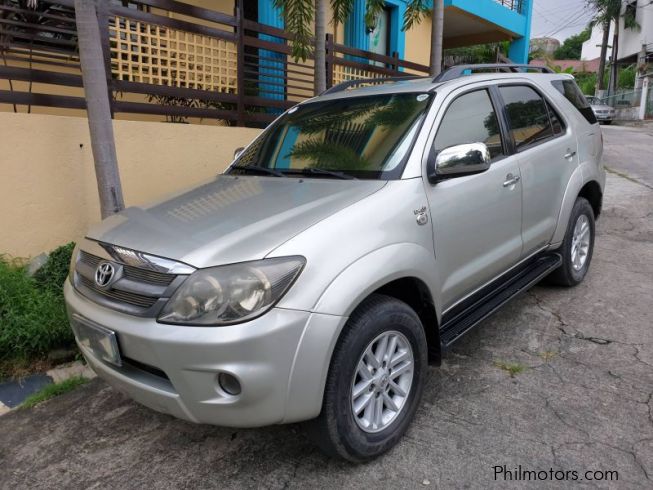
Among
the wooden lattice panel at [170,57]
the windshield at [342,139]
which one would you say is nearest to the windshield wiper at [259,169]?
the windshield at [342,139]

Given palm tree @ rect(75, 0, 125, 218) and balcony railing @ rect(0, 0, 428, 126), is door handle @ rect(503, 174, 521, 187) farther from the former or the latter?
balcony railing @ rect(0, 0, 428, 126)

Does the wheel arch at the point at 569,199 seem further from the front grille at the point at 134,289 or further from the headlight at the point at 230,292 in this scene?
the front grille at the point at 134,289

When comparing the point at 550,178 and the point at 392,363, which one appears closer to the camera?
the point at 392,363

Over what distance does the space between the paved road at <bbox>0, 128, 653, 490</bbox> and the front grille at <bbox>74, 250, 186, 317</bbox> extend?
860mm

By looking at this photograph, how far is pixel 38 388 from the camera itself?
3.36m

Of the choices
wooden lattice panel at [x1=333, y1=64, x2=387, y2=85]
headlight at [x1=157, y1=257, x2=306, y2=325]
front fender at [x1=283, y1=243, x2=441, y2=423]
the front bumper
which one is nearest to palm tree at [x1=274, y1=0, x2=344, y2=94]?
wooden lattice panel at [x1=333, y1=64, x2=387, y2=85]

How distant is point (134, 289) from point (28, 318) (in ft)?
6.19

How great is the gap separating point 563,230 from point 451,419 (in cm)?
204

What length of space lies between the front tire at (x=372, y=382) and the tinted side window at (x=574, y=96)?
9.77 feet

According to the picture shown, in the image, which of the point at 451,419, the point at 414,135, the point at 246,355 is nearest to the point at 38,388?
the point at 246,355

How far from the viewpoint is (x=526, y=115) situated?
382 centimetres

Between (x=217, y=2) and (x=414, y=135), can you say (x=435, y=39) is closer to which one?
(x=217, y=2)

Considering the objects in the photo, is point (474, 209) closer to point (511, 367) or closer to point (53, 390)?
point (511, 367)

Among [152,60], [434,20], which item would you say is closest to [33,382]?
[152,60]
